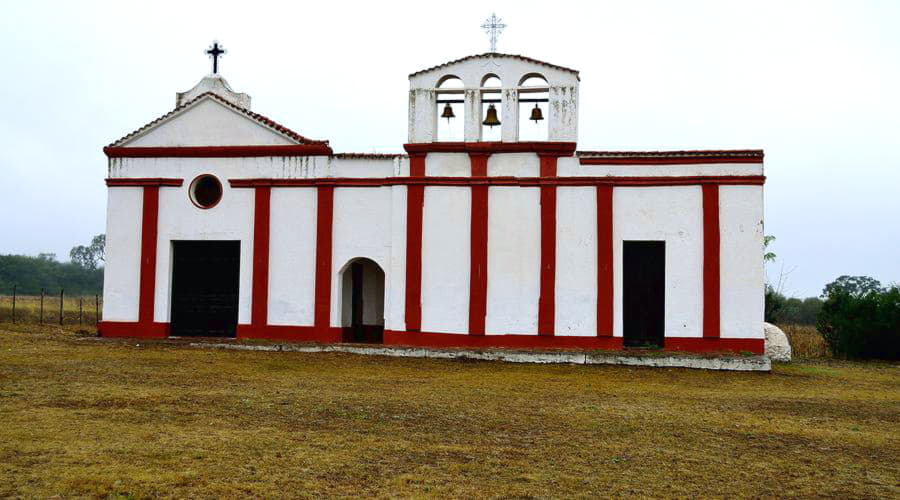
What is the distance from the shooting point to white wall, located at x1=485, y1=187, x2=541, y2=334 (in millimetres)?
17969

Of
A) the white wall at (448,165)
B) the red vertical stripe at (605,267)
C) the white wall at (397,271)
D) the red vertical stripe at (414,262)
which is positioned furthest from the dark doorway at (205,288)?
the red vertical stripe at (605,267)

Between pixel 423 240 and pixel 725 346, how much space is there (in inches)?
259

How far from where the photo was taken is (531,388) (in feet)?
42.4

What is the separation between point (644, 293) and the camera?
58.2ft

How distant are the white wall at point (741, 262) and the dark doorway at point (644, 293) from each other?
120cm

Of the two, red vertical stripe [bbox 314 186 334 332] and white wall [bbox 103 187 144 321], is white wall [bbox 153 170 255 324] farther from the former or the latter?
red vertical stripe [bbox 314 186 334 332]

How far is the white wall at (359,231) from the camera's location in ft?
61.1

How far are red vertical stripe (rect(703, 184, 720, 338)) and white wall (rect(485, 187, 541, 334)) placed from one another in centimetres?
338

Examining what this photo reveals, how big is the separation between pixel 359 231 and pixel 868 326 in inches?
490

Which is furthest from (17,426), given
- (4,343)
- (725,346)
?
(725,346)

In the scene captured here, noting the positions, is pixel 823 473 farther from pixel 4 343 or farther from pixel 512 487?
pixel 4 343

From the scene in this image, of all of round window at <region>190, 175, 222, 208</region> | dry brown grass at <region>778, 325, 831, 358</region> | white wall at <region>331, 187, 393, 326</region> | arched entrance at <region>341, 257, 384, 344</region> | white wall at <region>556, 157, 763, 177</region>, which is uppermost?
white wall at <region>556, 157, 763, 177</region>

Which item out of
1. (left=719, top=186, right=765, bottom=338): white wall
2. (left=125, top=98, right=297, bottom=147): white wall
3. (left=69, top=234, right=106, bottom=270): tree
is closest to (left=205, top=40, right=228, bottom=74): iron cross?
(left=125, top=98, right=297, bottom=147): white wall

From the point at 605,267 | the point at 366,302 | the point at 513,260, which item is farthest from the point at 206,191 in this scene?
the point at 605,267
